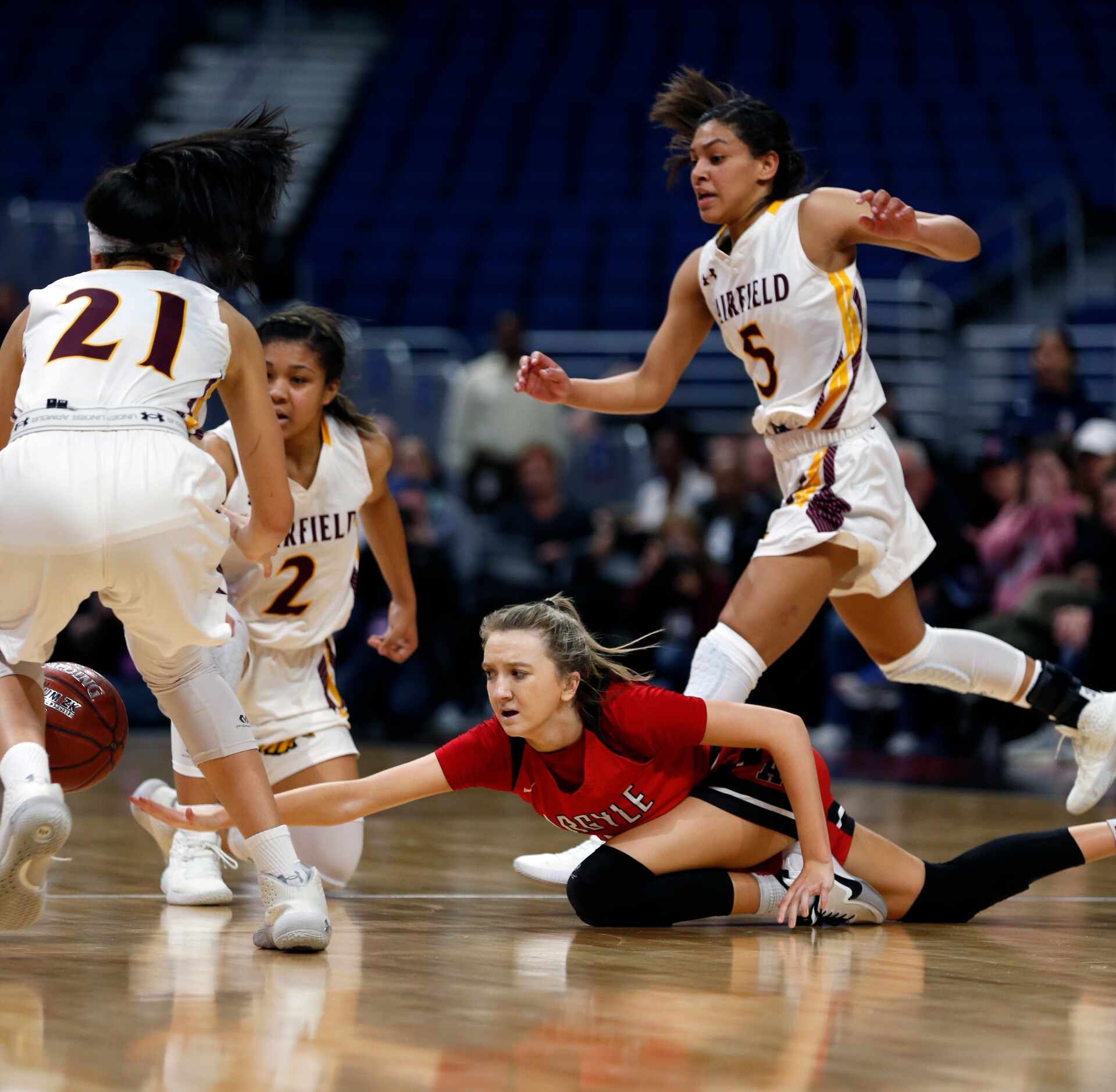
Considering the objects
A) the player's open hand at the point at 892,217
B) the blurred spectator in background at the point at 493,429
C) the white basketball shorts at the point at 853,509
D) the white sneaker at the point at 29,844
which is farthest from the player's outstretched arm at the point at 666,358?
the blurred spectator in background at the point at 493,429

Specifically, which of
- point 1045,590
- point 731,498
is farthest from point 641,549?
point 1045,590

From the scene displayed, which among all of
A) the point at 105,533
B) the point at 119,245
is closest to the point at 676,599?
the point at 119,245

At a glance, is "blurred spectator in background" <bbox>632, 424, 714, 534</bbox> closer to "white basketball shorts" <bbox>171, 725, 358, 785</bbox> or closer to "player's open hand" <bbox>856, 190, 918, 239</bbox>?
"white basketball shorts" <bbox>171, 725, 358, 785</bbox>

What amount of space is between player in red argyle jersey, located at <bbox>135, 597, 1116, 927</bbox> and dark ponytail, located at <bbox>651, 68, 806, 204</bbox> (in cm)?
150

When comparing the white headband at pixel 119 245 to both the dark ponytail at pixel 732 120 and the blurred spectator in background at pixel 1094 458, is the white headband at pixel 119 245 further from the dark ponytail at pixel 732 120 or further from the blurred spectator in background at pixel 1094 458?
the blurred spectator in background at pixel 1094 458

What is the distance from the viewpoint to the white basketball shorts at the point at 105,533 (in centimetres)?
299

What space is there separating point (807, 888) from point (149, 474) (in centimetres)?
151

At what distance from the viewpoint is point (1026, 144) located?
46.4ft

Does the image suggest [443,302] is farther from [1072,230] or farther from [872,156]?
[1072,230]

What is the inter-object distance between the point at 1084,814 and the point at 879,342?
6.32 meters

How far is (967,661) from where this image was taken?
177 inches

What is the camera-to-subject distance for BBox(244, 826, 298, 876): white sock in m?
3.21

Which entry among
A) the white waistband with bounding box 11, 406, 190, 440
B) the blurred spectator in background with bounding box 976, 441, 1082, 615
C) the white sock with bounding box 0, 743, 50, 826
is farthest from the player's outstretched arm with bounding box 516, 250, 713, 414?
the blurred spectator in background with bounding box 976, 441, 1082, 615

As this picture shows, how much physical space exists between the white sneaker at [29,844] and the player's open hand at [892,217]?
7.58 ft
